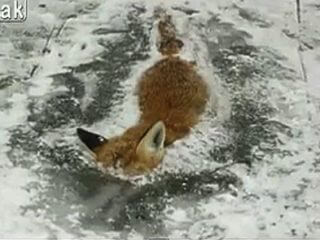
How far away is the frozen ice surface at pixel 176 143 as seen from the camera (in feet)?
12.9

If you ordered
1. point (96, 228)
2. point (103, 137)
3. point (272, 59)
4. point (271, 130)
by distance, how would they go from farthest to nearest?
point (272, 59) < point (271, 130) < point (103, 137) < point (96, 228)

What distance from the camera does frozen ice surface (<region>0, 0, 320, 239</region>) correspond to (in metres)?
3.94

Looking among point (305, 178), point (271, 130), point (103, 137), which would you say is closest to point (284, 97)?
point (271, 130)

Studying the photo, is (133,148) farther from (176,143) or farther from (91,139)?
(176,143)

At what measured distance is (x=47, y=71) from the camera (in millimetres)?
4684

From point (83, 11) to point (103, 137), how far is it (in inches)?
47.0

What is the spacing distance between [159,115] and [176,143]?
15cm

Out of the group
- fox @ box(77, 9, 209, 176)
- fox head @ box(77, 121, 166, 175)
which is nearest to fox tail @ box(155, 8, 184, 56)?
fox @ box(77, 9, 209, 176)

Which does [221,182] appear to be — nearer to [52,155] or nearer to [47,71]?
[52,155]

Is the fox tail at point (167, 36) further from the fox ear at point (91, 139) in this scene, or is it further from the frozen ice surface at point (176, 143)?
the fox ear at point (91, 139)

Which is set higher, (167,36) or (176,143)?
(167,36)

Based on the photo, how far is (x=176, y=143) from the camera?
167 inches

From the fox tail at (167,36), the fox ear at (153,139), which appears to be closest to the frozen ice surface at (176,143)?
the fox tail at (167,36)

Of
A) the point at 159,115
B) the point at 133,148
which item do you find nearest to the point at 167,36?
the point at 159,115
